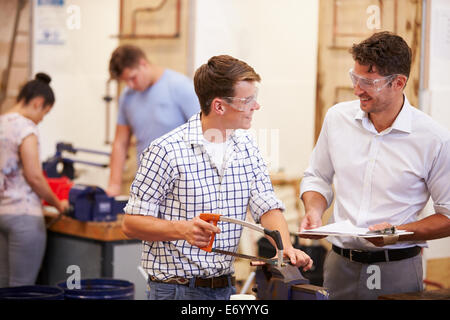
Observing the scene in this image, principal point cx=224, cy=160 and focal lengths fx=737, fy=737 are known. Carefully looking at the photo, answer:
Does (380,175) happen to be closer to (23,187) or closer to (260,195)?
(260,195)

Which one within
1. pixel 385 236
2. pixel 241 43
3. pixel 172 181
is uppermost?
pixel 241 43

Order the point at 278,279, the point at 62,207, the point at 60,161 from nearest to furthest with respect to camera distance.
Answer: the point at 278,279 < the point at 62,207 < the point at 60,161

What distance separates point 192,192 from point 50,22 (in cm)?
282

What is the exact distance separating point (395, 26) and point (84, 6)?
163cm

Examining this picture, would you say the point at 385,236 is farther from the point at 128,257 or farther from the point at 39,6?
the point at 39,6

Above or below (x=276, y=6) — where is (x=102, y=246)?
below

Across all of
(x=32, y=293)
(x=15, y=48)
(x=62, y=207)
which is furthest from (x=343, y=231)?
(x=15, y=48)

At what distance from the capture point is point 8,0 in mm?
4934

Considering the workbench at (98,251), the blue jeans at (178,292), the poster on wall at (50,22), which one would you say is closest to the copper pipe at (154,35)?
the poster on wall at (50,22)

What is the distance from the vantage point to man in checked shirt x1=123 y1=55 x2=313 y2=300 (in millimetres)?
2334

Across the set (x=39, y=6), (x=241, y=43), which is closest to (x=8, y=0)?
(x=39, y=6)

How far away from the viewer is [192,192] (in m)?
2.37

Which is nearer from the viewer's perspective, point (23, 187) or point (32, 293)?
point (32, 293)

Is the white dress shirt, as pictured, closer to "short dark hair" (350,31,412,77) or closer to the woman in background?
"short dark hair" (350,31,412,77)
